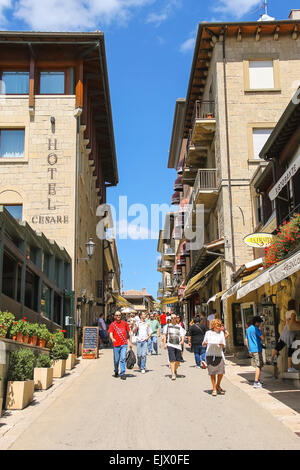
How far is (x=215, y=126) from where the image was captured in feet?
77.0

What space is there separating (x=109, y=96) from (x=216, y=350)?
22563 millimetres

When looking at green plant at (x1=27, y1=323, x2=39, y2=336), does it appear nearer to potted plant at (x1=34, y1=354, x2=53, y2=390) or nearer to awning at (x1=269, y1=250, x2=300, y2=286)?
potted plant at (x1=34, y1=354, x2=53, y2=390)

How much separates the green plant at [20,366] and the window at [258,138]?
16.0m

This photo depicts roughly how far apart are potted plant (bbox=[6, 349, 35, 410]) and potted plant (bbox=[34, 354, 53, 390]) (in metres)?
1.94

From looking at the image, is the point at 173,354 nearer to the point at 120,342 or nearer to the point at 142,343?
the point at 120,342

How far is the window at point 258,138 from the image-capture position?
22.3 metres

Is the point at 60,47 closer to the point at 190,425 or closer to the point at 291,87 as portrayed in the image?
the point at 291,87

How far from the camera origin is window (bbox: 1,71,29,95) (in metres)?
23.6

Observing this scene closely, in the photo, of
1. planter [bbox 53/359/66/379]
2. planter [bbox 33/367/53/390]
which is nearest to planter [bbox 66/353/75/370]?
planter [bbox 53/359/66/379]

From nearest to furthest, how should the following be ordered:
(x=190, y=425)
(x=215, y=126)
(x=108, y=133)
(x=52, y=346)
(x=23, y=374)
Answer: (x=190, y=425)
(x=23, y=374)
(x=52, y=346)
(x=215, y=126)
(x=108, y=133)

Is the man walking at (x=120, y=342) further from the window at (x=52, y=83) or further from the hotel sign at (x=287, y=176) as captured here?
the window at (x=52, y=83)

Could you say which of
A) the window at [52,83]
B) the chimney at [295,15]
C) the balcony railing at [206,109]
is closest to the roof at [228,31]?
the chimney at [295,15]

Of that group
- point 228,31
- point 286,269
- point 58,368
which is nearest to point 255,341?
point 286,269

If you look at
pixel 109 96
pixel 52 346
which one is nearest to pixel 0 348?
pixel 52 346
